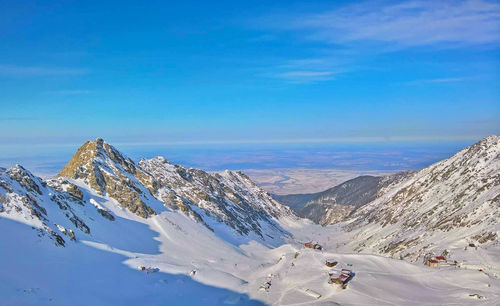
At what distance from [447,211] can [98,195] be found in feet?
381

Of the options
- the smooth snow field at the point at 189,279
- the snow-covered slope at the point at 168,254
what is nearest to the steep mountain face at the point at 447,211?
the snow-covered slope at the point at 168,254

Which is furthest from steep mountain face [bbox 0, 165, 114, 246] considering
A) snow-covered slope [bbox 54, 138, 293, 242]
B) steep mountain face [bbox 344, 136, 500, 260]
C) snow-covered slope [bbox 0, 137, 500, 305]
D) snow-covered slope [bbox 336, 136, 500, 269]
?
steep mountain face [bbox 344, 136, 500, 260]

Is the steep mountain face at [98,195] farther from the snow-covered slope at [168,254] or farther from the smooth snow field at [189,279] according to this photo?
the smooth snow field at [189,279]

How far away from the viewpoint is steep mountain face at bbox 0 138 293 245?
7469 cm

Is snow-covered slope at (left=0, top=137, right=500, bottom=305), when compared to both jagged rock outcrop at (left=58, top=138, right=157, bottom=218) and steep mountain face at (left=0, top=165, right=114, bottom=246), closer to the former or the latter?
steep mountain face at (left=0, top=165, right=114, bottom=246)

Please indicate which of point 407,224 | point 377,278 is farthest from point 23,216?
point 407,224

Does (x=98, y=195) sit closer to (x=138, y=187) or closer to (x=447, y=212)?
(x=138, y=187)

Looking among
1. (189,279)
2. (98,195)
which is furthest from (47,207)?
(189,279)

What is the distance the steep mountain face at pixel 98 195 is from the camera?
74688 millimetres

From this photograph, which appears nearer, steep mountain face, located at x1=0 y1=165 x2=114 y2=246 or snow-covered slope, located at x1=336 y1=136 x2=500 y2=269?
steep mountain face, located at x1=0 y1=165 x2=114 y2=246

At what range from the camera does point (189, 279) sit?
233 feet

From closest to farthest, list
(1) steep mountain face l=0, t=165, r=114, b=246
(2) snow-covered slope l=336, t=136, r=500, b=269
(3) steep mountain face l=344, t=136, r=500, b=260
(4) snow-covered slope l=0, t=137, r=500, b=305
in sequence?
(4) snow-covered slope l=0, t=137, r=500, b=305 → (1) steep mountain face l=0, t=165, r=114, b=246 → (2) snow-covered slope l=336, t=136, r=500, b=269 → (3) steep mountain face l=344, t=136, r=500, b=260

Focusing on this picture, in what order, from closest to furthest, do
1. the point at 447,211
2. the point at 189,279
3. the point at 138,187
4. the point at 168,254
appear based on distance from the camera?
the point at 189,279, the point at 168,254, the point at 447,211, the point at 138,187

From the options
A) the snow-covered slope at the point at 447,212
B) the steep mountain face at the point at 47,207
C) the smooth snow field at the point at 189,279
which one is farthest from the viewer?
the snow-covered slope at the point at 447,212
